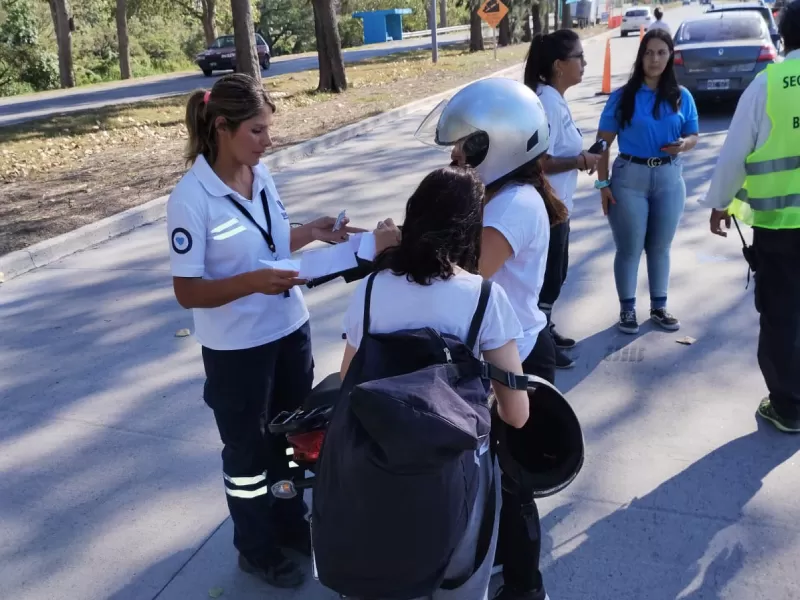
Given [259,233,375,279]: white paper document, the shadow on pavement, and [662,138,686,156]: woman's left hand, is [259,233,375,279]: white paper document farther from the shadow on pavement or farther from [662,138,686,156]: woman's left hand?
[662,138,686,156]: woman's left hand

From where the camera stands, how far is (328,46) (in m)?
17.5

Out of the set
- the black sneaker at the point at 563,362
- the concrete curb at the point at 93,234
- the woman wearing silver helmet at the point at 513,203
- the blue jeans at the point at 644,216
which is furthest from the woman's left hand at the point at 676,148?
the concrete curb at the point at 93,234

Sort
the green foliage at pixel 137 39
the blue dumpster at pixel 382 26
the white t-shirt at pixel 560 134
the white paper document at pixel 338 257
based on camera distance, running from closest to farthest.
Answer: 1. the white paper document at pixel 338 257
2. the white t-shirt at pixel 560 134
3. the green foliage at pixel 137 39
4. the blue dumpster at pixel 382 26

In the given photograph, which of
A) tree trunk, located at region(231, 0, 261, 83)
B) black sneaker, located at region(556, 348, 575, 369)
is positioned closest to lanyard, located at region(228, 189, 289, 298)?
black sneaker, located at region(556, 348, 575, 369)

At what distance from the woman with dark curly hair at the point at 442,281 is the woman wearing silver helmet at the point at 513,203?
15.0 inches

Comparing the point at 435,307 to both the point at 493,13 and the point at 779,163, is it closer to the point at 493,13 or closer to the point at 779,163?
the point at 779,163

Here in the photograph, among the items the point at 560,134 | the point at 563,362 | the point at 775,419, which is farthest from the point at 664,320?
the point at 560,134

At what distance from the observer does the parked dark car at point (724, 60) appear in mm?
11984

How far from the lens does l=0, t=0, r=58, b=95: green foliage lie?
3578cm

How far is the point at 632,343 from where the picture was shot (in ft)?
15.8

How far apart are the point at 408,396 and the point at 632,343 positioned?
11.2 feet

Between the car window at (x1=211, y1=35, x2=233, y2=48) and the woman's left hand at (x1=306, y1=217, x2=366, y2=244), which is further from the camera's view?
the car window at (x1=211, y1=35, x2=233, y2=48)

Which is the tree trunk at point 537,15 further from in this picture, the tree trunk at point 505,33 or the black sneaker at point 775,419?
the black sneaker at point 775,419

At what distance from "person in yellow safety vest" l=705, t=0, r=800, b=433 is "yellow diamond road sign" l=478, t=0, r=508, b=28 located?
20.8 m
